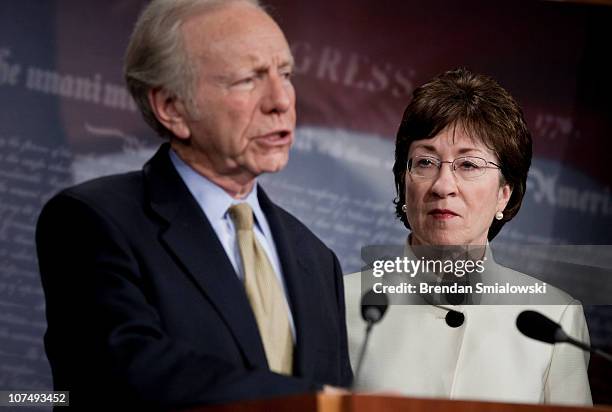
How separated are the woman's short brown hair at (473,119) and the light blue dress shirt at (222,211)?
797 millimetres

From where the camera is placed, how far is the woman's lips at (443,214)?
2.97 m

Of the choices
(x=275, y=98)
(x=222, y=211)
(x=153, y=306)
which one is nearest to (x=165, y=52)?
(x=275, y=98)

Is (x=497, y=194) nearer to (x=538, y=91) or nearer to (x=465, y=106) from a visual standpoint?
(x=465, y=106)

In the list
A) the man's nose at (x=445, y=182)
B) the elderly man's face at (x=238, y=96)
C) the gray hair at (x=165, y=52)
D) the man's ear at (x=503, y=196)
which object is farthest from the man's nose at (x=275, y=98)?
the man's ear at (x=503, y=196)

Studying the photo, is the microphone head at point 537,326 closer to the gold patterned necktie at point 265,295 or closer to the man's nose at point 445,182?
the gold patterned necktie at point 265,295

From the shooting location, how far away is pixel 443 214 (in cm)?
298

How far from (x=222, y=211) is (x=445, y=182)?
0.81 meters

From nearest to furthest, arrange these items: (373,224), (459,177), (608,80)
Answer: (459,177), (373,224), (608,80)

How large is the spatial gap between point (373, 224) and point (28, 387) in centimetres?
133

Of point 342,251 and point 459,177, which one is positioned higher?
point 459,177

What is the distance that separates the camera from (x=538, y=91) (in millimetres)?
4320

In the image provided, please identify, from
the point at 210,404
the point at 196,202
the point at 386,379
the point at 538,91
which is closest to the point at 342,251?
the point at 538,91

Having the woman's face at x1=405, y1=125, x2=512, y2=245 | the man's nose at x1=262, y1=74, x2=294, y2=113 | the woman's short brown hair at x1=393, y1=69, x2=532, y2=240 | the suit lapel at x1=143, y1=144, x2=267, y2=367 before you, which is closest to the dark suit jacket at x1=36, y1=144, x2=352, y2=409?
the suit lapel at x1=143, y1=144, x2=267, y2=367

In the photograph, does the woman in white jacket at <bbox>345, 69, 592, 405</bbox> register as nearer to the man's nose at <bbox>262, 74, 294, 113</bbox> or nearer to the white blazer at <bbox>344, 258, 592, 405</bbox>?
the white blazer at <bbox>344, 258, 592, 405</bbox>
